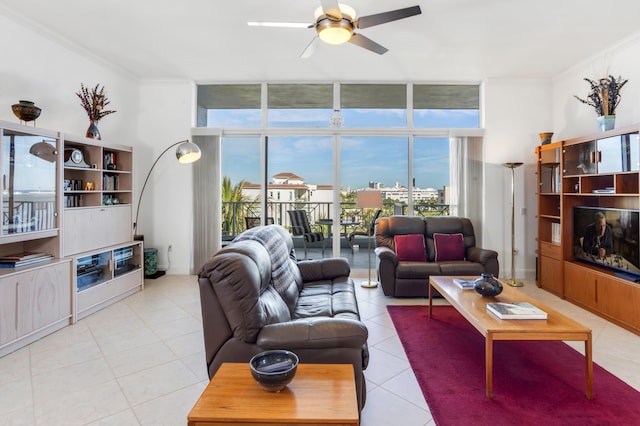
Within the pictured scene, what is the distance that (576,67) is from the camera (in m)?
4.45

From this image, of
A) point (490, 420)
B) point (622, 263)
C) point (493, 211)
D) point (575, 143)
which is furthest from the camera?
point (493, 211)

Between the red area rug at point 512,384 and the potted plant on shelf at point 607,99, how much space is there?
2561 millimetres

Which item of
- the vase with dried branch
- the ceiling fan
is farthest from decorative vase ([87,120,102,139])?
the ceiling fan

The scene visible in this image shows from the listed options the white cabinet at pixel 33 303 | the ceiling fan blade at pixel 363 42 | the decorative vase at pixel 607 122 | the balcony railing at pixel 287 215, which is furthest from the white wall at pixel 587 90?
the white cabinet at pixel 33 303

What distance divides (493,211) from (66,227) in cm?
552

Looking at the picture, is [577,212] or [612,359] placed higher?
[577,212]

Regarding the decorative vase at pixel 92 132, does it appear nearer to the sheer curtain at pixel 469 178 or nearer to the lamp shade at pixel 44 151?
the lamp shade at pixel 44 151

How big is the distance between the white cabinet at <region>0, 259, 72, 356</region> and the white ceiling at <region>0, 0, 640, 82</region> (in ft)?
8.18

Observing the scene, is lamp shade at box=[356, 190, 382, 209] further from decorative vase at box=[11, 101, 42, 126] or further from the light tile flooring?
decorative vase at box=[11, 101, 42, 126]

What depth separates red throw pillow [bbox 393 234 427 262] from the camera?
4.37 m

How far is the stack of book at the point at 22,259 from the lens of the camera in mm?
2811

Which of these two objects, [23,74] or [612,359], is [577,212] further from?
[23,74]

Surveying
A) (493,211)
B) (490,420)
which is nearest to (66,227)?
(490,420)

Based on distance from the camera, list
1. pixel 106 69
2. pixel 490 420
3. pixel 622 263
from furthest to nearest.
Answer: pixel 106 69
pixel 622 263
pixel 490 420
